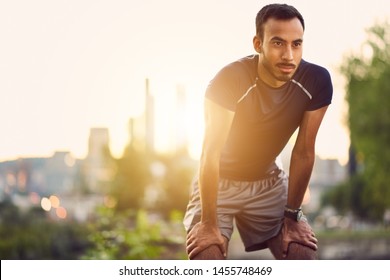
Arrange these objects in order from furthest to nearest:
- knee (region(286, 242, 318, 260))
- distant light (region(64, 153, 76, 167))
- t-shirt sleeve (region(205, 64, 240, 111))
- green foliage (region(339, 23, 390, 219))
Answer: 1. distant light (region(64, 153, 76, 167))
2. green foliage (region(339, 23, 390, 219))
3. knee (region(286, 242, 318, 260))
4. t-shirt sleeve (region(205, 64, 240, 111))

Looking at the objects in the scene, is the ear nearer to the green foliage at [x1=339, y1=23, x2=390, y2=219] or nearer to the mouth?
the mouth

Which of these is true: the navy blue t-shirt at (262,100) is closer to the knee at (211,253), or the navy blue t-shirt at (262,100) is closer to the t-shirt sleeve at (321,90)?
the t-shirt sleeve at (321,90)

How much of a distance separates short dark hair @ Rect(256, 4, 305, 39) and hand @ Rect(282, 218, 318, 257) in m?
0.97

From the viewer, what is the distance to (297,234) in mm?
4230

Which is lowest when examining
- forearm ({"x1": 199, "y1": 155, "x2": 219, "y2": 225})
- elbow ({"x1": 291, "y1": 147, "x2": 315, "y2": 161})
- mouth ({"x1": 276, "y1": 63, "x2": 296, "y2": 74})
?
forearm ({"x1": 199, "y1": 155, "x2": 219, "y2": 225})

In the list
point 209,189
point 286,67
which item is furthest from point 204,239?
point 286,67

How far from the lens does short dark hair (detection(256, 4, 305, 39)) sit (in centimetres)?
406

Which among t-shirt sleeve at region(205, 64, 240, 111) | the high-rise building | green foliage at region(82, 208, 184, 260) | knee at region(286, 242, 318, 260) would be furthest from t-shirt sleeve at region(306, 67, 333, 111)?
the high-rise building

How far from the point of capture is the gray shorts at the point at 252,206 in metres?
4.25

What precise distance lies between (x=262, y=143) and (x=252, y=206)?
334 millimetres

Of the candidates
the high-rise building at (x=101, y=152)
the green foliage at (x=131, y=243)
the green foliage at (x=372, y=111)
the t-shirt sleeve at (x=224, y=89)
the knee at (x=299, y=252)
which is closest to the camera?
the t-shirt sleeve at (x=224, y=89)

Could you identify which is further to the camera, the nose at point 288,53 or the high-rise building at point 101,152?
the high-rise building at point 101,152

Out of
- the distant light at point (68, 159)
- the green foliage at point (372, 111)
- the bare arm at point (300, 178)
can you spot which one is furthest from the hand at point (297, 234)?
the distant light at point (68, 159)

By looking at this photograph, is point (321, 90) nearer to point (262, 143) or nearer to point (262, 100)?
point (262, 100)
